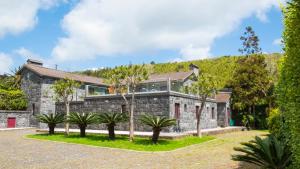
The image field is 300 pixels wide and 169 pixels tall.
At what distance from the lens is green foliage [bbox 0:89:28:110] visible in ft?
116

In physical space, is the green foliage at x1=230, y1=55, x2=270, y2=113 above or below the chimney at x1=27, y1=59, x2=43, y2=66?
below

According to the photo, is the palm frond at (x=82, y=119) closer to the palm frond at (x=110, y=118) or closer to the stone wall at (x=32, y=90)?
the palm frond at (x=110, y=118)

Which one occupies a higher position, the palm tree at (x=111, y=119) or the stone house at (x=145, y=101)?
the stone house at (x=145, y=101)

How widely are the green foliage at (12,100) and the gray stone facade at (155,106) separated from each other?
338 inches

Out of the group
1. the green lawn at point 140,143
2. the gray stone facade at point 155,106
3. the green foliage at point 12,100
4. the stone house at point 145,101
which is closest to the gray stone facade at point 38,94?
the stone house at point 145,101

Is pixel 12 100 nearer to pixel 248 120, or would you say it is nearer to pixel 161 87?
pixel 161 87

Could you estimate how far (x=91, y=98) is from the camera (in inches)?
1158

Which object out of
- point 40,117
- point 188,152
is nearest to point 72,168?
point 188,152

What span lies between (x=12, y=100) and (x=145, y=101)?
18.5 metres

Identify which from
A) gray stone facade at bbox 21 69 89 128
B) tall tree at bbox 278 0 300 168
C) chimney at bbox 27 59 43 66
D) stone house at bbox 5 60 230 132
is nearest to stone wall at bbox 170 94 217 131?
stone house at bbox 5 60 230 132

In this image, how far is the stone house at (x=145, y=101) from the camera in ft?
82.1

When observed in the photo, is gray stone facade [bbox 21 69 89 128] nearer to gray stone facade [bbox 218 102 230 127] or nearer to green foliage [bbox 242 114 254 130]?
gray stone facade [bbox 218 102 230 127]

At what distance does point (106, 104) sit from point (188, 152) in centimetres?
1367

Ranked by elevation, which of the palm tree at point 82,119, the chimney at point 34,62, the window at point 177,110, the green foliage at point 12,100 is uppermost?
the chimney at point 34,62
